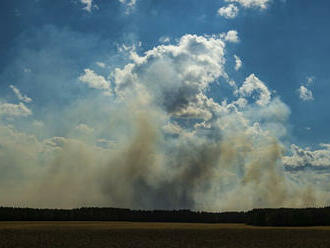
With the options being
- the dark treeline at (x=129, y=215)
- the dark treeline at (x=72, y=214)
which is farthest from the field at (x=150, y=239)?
the dark treeline at (x=72, y=214)

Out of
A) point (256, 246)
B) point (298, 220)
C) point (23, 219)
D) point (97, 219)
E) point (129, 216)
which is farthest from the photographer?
point (129, 216)

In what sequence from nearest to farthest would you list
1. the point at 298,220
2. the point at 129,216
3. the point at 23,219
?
the point at 298,220, the point at 23,219, the point at 129,216

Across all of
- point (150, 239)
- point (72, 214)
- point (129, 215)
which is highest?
point (150, 239)

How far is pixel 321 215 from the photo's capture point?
459 feet

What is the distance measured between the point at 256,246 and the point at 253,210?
11177 centimetres

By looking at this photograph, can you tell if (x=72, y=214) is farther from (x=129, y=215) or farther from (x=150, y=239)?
(x=150, y=239)

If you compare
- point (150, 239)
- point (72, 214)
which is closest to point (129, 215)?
→ point (72, 214)

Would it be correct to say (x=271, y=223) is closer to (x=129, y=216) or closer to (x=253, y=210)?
(x=253, y=210)

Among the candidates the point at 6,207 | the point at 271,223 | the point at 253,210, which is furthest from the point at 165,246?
the point at 6,207

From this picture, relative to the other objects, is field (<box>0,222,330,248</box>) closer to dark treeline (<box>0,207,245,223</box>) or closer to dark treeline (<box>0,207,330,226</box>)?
dark treeline (<box>0,207,330,226</box>)

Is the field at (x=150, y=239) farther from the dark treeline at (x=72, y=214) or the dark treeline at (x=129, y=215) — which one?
the dark treeline at (x=72, y=214)

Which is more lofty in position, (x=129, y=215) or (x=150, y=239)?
(x=150, y=239)

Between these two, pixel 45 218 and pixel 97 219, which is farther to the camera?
pixel 97 219

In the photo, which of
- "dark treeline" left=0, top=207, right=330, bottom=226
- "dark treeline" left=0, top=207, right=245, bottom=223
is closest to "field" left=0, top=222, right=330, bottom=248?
"dark treeline" left=0, top=207, right=330, bottom=226
